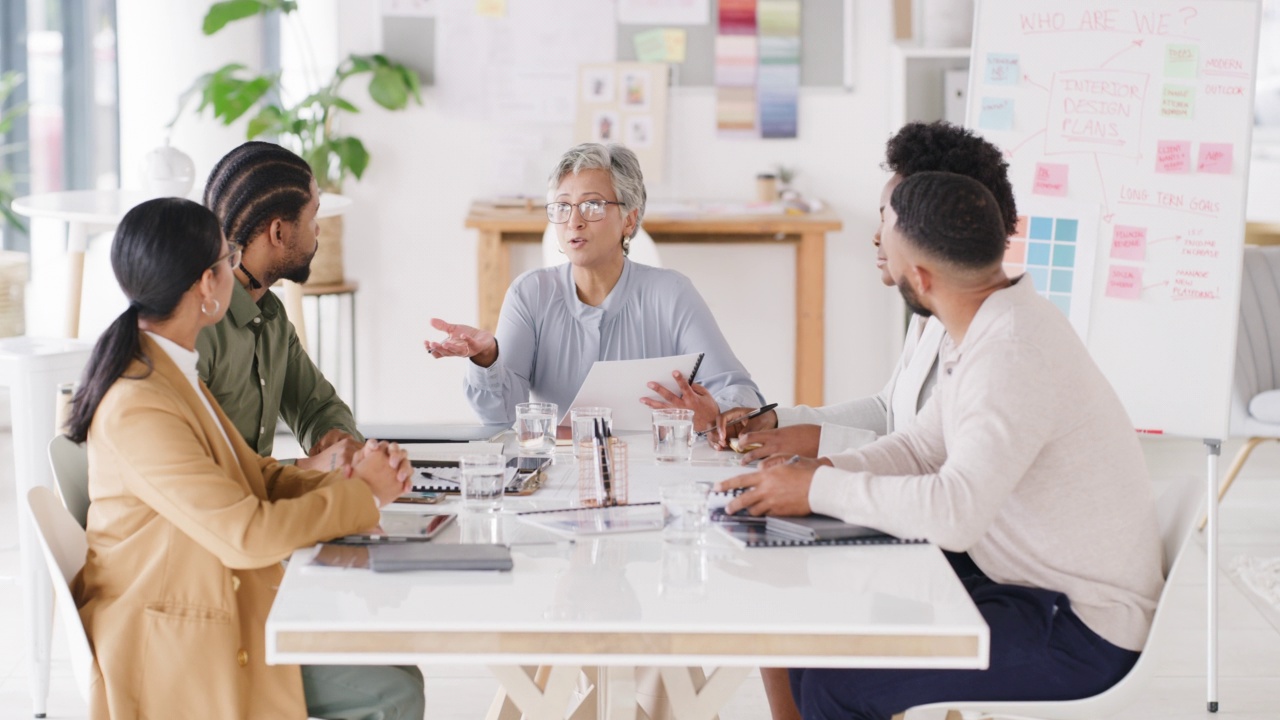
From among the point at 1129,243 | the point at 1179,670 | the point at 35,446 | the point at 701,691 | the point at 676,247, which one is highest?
the point at 1129,243

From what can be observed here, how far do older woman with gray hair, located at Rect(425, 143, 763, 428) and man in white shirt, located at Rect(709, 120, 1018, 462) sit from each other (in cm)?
41

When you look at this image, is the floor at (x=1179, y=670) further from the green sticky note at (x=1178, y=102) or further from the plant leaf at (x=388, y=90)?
the plant leaf at (x=388, y=90)

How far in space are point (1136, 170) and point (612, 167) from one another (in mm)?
1229

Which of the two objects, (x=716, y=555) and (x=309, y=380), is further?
(x=309, y=380)

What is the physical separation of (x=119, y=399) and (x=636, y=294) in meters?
1.42

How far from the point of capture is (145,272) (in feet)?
5.68

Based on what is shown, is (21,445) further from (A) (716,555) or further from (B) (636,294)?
(A) (716,555)

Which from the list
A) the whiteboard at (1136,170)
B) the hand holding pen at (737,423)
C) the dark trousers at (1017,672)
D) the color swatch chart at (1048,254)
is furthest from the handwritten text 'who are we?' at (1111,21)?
the dark trousers at (1017,672)

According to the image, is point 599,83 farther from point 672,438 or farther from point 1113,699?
point 1113,699

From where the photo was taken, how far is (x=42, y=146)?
6211 mm

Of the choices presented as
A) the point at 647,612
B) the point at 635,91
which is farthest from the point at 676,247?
the point at 647,612

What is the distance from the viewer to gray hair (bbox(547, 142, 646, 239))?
2.85 meters

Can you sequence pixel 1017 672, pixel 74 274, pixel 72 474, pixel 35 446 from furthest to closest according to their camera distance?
pixel 74 274
pixel 35 446
pixel 72 474
pixel 1017 672

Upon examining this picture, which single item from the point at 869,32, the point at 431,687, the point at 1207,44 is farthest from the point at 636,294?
the point at 869,32
